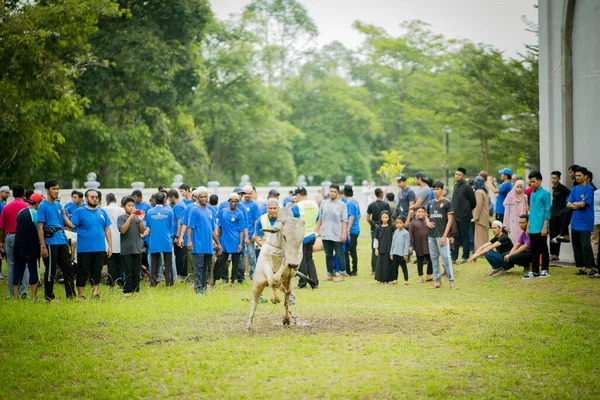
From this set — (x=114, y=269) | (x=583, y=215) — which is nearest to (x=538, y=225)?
(x=583, y=215)

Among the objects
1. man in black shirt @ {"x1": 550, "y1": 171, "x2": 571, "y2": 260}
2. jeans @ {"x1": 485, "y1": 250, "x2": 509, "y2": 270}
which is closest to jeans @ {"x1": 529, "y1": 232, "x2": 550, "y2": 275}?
jeans @ {"x1": 485, "y1": 250, "x2": 509, "y2": 270}

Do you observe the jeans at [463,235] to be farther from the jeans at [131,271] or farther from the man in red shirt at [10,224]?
the man in red shirt at [10,224]

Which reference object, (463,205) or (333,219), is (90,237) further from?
(463,205)

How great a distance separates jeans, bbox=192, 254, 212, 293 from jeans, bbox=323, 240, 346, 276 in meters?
3.87

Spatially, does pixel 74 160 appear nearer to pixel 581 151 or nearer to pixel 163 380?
pixel 581 151

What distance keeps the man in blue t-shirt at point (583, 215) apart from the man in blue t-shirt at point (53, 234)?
10.2m

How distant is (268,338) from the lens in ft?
31.7

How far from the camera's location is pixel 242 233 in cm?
1562

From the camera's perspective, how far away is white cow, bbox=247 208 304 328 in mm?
9695

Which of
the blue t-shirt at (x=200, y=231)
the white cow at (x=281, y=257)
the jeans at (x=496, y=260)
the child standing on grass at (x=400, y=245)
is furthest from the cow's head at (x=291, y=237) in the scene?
the jeans at (x=496, y=260)

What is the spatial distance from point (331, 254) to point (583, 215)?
5843 mm

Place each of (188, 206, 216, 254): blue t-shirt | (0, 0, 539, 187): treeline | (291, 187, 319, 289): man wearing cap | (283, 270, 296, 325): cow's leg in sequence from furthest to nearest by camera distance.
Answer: (0, 0, 539, 187): treeline → (291, 187, 319, 289): man wearing cap → (188, 206, 216, 254): blue t-shirt → (283, 270, 296, 325): cow's leg

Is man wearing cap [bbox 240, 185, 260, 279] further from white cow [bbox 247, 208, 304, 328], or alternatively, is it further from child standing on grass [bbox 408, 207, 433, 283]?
white cow [bbox 247, 208, 304, 328]

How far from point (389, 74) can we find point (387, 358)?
59968mm
